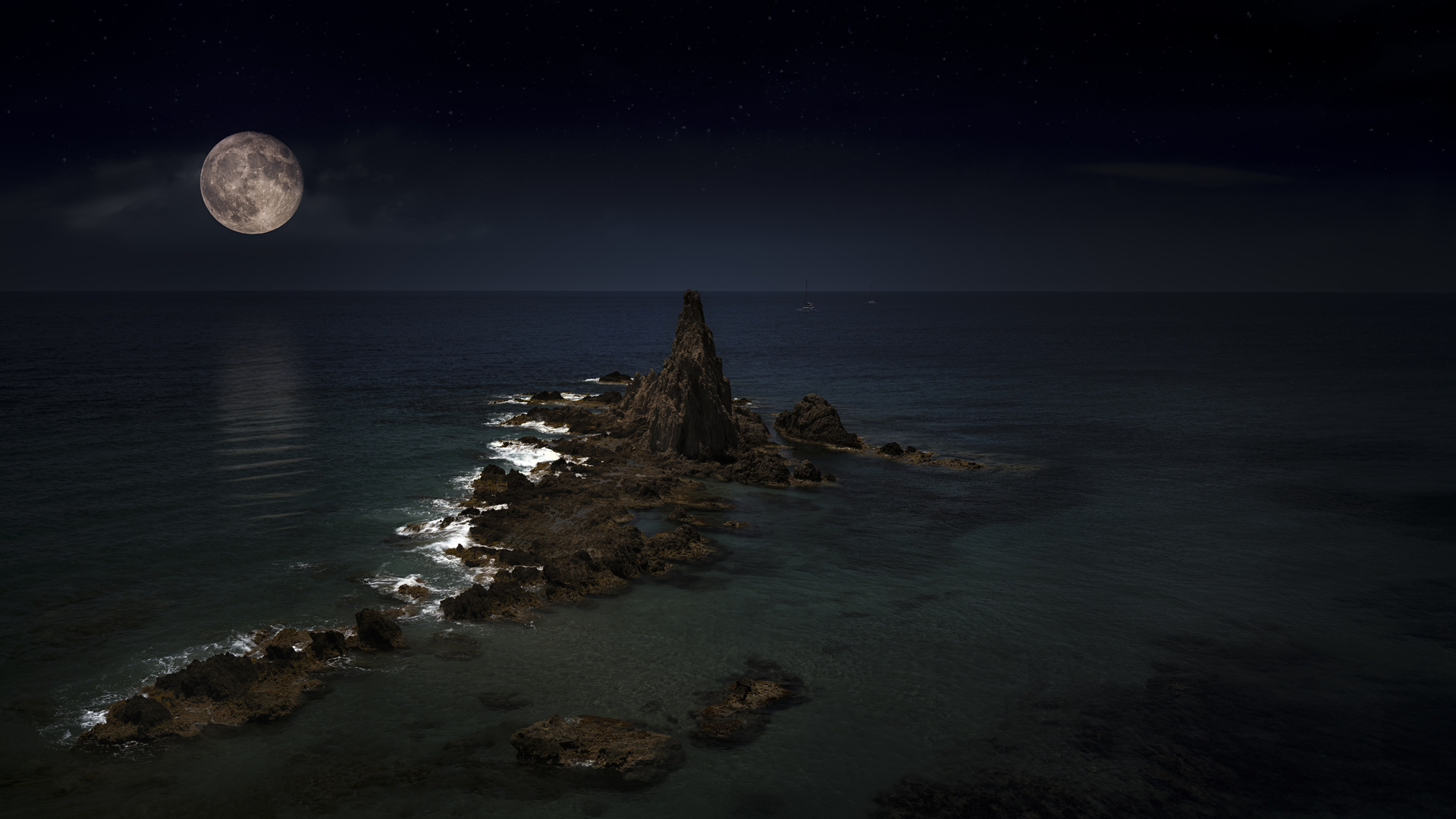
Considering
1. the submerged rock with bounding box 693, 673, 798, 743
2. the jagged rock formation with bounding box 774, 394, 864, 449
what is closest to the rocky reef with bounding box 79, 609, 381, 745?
the submerged rock with bounding box 693, 673, 798, 743

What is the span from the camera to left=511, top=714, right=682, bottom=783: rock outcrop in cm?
1570

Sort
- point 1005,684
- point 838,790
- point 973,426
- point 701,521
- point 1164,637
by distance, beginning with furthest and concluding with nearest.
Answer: point 973,426 → point 701,521 → point 1164,637 → point 1005,684 → point 838,790

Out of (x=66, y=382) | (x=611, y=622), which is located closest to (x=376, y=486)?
(x=611, y=622)

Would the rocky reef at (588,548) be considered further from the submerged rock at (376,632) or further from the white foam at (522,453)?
the white foam at (522,453)

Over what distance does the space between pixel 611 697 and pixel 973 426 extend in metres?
44.1

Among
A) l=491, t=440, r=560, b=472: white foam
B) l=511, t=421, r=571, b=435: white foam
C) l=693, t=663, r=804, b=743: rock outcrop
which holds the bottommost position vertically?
l=693, t=663, r=804, b=743: rock outcrop

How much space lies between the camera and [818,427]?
4969cm

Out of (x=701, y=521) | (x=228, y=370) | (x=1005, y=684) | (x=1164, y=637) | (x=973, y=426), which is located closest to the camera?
(x=1005, y=684)

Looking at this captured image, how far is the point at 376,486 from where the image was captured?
121 feet

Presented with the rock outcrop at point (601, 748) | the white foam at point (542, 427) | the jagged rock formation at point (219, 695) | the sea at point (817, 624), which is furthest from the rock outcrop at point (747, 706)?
the white foam at point (542, 427)

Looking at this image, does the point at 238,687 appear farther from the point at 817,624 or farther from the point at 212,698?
the point at 817,624

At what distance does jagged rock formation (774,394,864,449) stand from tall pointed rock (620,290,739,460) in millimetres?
6995

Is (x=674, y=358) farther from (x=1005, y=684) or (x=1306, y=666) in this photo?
(x=1306, y=666)

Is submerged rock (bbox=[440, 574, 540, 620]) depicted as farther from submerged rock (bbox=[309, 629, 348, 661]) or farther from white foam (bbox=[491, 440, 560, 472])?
white foam (bbox=[491, 440, 560, 472])
